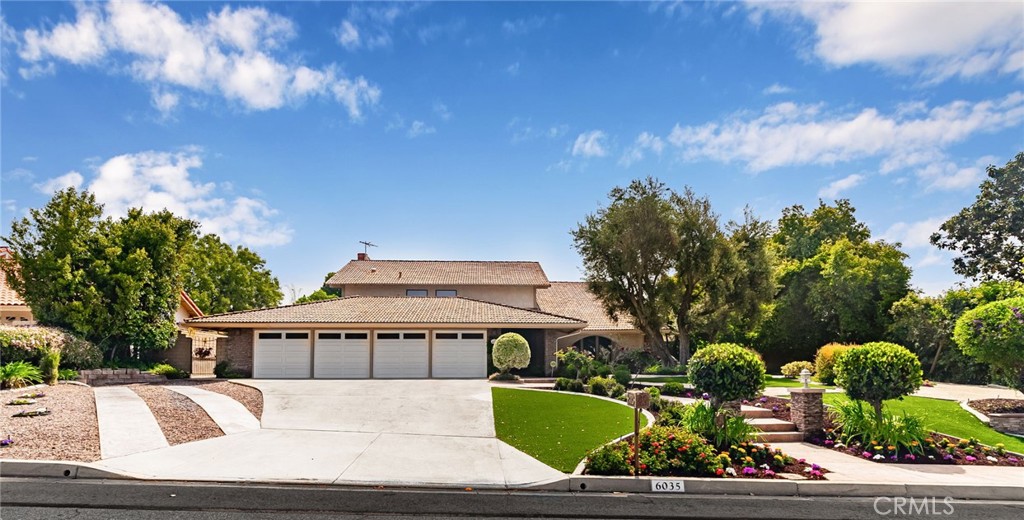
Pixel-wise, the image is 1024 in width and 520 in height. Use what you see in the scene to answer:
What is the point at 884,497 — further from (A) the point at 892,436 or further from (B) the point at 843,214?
(B) the point at 843,214

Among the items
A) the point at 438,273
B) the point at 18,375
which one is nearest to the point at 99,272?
the point at 18,375

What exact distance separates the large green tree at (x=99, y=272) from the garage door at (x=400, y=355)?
27.8 ft

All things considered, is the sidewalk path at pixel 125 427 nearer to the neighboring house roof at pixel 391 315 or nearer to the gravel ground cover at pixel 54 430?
the gravel ground cover at pixel 54 430

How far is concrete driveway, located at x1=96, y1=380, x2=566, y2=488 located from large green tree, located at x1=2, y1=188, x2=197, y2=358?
926 cm

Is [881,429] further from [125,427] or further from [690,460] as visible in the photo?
[125,427]

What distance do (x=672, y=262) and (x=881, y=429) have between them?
683 inches

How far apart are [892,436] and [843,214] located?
36.4 metres

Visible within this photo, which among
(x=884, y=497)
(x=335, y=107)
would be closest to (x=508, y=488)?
(x=884, y=497)

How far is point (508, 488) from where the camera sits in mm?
8453

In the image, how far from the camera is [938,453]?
10.7 metres

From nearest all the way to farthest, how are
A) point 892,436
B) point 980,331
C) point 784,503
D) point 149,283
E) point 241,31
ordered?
point 784,503
point 892,436
point 241,31
point 980,331
point 149,283

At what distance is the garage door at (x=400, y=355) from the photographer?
24.2 m

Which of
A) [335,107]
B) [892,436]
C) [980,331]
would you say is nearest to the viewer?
[892,436]

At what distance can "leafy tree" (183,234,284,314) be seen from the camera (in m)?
41.6
